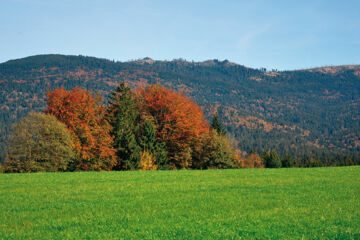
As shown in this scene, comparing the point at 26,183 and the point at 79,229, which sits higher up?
the point at 79,229

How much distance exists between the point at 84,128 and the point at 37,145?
8.83 meters

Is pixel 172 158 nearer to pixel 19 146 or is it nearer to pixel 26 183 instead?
pixel 19 146

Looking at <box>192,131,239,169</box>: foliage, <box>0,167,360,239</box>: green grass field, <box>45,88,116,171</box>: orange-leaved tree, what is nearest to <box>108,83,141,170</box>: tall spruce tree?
<box>45,88,116,171</box>: orange-leaved tree

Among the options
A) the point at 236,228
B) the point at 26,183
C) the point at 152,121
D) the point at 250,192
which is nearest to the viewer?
the point at 236,228

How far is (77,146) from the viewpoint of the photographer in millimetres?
51375

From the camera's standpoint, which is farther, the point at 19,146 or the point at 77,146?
the point at 77,146

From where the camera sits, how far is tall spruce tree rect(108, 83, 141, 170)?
5725 cm

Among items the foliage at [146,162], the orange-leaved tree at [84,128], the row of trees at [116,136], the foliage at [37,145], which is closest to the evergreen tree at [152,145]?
the row of trees at [116,136]

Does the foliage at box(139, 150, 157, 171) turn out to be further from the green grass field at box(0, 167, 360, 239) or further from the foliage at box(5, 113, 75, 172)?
the green grass field at box(0, 167, 360, 239)

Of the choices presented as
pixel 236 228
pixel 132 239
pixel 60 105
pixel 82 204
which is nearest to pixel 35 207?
pixel 82 204

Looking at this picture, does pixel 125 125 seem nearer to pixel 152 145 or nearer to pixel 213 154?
pixel 152 145

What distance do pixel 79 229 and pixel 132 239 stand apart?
8.07 feet

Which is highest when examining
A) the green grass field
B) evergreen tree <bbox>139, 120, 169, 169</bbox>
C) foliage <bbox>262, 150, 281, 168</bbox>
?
the green grass field

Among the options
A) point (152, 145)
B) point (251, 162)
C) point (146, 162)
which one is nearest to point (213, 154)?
point (152, 145)
